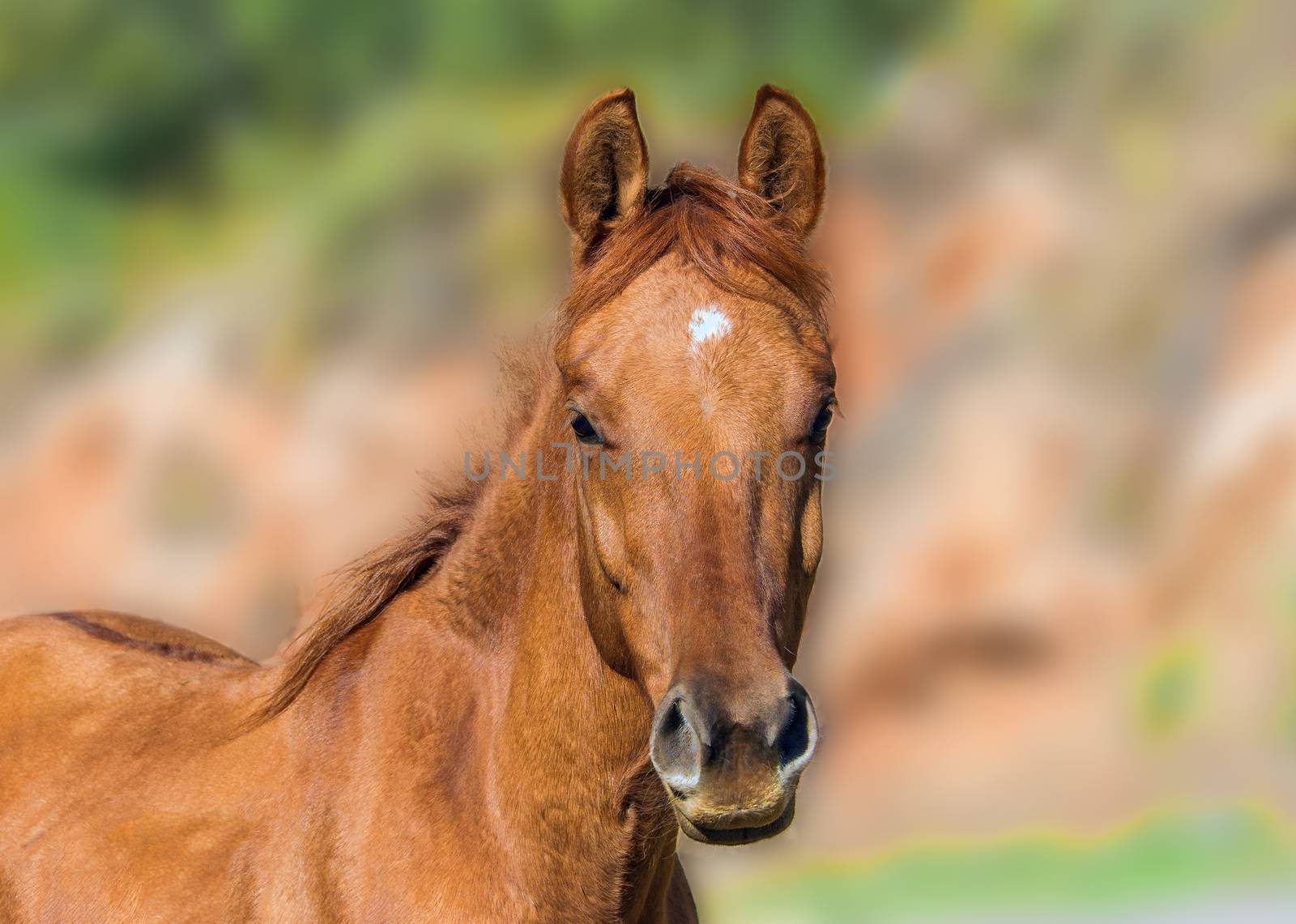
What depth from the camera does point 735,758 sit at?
1753mm

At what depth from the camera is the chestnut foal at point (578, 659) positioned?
6.38ft

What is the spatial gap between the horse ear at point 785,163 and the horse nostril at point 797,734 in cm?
105

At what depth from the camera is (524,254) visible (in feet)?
26.6

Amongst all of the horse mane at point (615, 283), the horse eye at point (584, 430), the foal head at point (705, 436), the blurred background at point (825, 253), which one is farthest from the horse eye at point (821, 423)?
the blurred background at point (825, 253)

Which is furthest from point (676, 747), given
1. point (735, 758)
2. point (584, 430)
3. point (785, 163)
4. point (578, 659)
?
point (785, 163)

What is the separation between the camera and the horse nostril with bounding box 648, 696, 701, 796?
→ 5.82 ft

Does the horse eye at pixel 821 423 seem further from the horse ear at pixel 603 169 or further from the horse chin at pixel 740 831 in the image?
the horse chin at pixel 740 831

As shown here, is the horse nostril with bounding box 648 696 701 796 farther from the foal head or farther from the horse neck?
the horse neck

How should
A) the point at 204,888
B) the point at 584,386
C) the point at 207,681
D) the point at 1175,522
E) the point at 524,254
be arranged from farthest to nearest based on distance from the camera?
the point at 524,254, the point at 1175,522, the point at 207,681, the point at 204,888, the point at 584,386

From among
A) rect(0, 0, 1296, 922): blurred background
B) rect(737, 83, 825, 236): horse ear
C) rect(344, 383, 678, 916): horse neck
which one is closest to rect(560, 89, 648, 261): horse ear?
rect(737, 83, 825, 236): horse ear

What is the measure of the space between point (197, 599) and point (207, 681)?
563cm

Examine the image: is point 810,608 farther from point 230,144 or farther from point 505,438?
point 230,144

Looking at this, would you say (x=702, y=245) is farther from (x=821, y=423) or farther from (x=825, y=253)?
(x=825, y=253)

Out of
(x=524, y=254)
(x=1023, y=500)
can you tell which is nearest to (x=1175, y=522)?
(x=1023, y=500)
